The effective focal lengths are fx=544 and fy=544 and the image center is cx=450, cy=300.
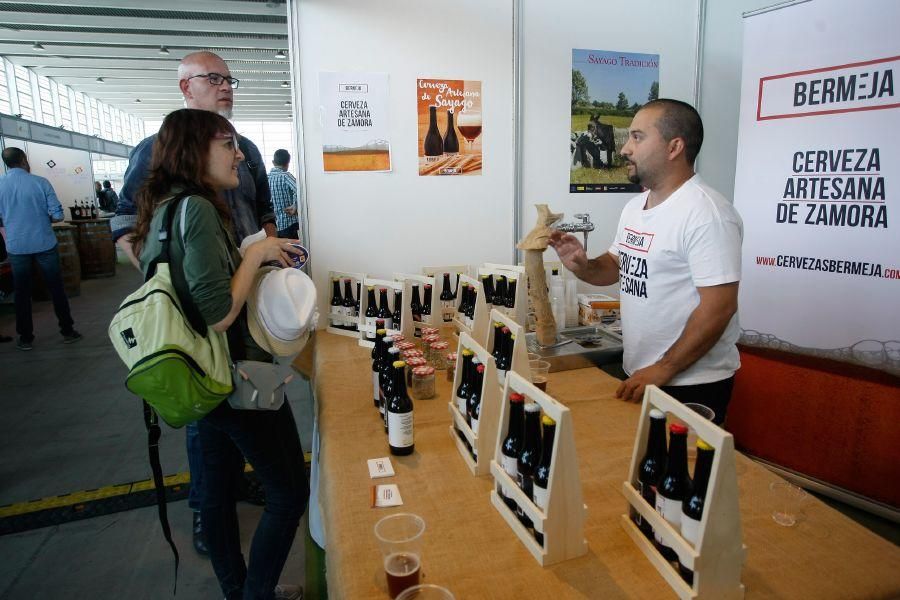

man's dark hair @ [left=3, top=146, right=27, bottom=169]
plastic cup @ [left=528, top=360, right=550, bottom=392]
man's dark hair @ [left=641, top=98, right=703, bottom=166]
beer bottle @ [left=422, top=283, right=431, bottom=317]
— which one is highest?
man's dark hair @ [left=3, top=146, right=27, bottom=169]

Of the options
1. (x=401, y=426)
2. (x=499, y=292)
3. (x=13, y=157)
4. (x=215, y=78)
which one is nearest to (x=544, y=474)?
(x=401, y=426)

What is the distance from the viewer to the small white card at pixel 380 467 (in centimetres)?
143

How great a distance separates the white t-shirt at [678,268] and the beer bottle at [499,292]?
81 centimetres

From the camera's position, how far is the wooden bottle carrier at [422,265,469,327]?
273 cm

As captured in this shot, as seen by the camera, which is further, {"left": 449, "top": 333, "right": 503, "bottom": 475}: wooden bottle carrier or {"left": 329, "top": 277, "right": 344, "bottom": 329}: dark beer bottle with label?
{"left": 329, "top": 277, "right": 344, "bottom": 329}: dark beer bottle with label

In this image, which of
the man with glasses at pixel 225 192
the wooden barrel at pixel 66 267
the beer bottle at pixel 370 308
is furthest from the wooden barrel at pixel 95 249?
the beer bottle at pixel 370 308

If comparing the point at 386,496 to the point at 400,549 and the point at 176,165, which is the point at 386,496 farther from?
the point at 176,165

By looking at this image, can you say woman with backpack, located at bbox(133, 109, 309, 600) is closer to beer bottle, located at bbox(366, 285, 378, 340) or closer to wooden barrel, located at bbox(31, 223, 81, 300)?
beer bottle, located at bbox(366, 285, 378, 340)

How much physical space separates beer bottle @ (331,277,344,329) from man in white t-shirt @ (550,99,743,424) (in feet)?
4.84

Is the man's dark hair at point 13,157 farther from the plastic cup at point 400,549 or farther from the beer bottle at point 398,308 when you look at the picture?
the plastic cup at point 400,549

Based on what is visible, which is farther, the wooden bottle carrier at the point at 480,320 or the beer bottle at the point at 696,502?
the wooden bottle carrier at the point at 480,320

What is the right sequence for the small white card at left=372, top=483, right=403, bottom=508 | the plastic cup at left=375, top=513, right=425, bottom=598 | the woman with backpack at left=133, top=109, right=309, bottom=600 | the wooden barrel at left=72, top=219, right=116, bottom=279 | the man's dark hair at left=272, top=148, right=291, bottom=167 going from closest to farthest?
1. the plastic cup at left=375, top=513, right=425, bottom=598
2. the small white card at left=372, top=483, right=403, bottom=508
3. the woman with backpack at left=133, top=109, right=309, bottom=600
4. the man's dark hair at left=272, top=148, right=291, bottom=167
5. the wooden barrel at left=72, top=219, right=116, bottom=279

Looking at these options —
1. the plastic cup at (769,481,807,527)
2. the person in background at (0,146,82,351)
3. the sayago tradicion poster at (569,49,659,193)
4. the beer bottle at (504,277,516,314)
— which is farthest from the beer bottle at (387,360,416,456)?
the person in background at (0,146,82,351)

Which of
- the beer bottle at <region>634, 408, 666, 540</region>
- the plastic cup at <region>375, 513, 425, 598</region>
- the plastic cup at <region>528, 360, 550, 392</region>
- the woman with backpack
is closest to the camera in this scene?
the plastic cup at <region>375, 513, 425, 598</region>
